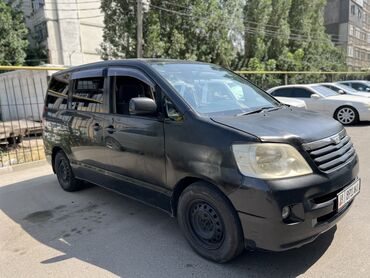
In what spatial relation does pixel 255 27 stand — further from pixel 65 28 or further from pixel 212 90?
pixel 212 90

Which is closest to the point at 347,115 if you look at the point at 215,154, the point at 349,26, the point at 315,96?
the point at 315,96

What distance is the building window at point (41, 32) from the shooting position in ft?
87.7

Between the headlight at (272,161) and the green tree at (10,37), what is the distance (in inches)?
862

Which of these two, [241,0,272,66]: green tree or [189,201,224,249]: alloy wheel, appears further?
[241,0,272,66]: green tree

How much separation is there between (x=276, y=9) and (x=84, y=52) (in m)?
16.4

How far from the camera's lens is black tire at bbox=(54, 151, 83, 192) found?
4.97 metres

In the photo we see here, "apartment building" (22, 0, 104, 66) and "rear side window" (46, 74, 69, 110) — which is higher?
"apartment building" (22, 0, 104, 66)

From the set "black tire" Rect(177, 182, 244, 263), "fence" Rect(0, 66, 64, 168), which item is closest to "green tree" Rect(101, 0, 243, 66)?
"fence" Rect(0, 66, 64, 168)

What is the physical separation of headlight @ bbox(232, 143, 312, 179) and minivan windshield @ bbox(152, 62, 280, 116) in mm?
660

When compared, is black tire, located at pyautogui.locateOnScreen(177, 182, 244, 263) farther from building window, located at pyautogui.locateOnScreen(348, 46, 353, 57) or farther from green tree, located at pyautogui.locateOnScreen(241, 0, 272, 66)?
building window, located at pyautogui.locateOnScreen(348, 46, 353, 57)

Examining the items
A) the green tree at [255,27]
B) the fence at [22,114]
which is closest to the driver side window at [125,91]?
the fence at [22,114]

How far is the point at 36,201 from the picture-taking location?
484 cm

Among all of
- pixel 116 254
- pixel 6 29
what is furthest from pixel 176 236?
pixel 6 29

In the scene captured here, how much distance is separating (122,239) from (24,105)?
1219cm
